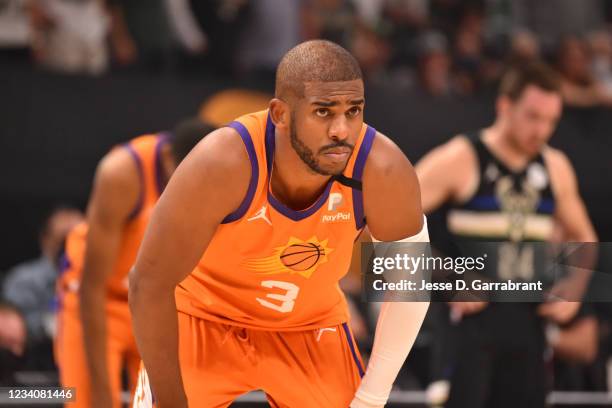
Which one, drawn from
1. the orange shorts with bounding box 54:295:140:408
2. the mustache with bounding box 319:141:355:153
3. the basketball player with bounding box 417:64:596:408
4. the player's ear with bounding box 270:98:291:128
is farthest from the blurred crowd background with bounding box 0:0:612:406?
the mustache with bounding box 319:141:355:153

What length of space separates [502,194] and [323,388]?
75.7 inches

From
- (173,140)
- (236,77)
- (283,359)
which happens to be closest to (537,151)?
(173,140)

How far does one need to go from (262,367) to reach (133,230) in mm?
1268

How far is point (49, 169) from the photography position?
6902mm

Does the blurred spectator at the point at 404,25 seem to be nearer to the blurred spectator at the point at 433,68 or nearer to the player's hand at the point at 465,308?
the blurred spectator at the point at 433,68

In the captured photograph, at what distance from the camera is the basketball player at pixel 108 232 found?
13.3 feet

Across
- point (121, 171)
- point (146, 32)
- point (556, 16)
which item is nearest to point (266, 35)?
point (146, 32)

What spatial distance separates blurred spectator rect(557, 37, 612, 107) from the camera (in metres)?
8.60

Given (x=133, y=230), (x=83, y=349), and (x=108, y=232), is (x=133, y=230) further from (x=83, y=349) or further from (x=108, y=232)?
(x=83, y=349)

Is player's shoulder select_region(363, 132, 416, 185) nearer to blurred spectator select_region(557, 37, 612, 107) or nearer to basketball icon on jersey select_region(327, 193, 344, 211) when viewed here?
basketball icon on jersey select_region(327, 193, 344, 211)

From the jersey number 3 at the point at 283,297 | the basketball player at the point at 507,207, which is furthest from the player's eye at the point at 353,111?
the basketball player at the point at 507,207

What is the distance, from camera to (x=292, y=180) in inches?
117

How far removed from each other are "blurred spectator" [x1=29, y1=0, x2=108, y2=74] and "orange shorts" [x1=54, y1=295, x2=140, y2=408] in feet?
9.06

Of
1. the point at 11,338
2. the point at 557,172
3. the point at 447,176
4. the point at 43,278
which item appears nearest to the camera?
the point at 447,176
